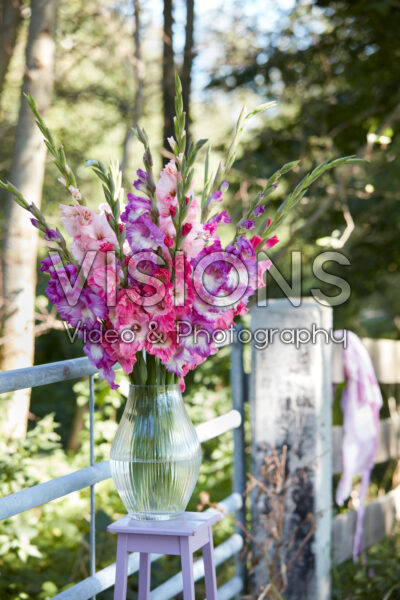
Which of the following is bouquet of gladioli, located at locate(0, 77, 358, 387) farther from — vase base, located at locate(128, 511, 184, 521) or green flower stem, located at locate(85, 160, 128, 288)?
vase base, located at locate(128, 511, 184, 521)

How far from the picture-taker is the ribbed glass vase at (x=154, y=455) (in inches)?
63.1

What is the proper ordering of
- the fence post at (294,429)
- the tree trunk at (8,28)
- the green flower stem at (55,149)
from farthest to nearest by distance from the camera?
the tree trunk at (8,28)
the fence post at (294,429)
the green flower stem at (55,149)

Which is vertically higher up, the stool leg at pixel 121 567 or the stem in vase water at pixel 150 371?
the stem in vase water at pixel 150 371

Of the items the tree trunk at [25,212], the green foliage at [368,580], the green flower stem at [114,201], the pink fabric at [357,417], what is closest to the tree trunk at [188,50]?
the tree trunk at [25,212]

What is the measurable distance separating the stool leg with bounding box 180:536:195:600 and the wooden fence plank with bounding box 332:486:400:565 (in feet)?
4.42

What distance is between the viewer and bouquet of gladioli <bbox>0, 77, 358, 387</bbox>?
60.0 inches

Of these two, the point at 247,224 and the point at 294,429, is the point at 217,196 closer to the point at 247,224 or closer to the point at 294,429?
the point at 247,224

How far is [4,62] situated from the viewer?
5230 mm

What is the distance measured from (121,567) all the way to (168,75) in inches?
191

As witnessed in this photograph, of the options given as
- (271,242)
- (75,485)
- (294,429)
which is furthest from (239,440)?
(271,242)

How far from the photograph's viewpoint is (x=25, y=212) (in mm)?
4012

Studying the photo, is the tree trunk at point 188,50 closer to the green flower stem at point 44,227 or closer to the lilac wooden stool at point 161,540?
the green flower stem at point 44,227

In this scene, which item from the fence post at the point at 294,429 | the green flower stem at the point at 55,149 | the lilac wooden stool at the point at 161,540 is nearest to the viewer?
the green flower stem at the point at 55,149

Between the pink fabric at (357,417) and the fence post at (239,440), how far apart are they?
0.43 meters
